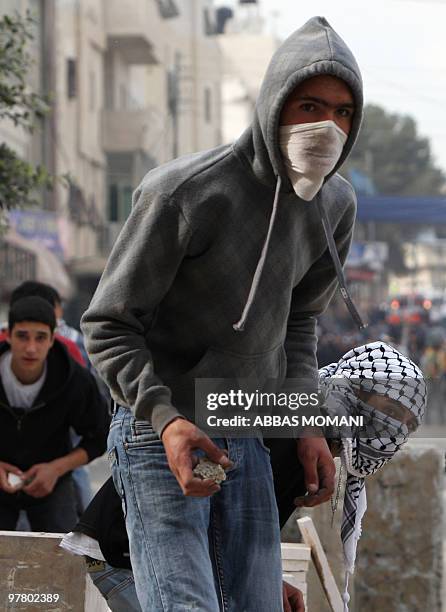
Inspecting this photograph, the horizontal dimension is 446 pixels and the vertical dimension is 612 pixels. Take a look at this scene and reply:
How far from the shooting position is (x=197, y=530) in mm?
2875

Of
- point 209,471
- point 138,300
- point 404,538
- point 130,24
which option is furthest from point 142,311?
point 130,24

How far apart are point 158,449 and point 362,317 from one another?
532 millimetres

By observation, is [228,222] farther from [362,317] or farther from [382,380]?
[382,380]

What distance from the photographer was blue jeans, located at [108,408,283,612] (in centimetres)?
284

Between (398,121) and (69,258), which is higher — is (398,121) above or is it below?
above

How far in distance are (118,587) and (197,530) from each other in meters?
0.49

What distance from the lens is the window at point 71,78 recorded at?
33.5m

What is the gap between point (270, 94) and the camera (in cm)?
284

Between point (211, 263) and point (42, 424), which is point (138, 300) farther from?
point (42, 424)

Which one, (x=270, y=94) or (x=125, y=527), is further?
(x=125, y=527)

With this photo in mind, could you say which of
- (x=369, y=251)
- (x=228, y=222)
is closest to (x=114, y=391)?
(x=228, y=222)

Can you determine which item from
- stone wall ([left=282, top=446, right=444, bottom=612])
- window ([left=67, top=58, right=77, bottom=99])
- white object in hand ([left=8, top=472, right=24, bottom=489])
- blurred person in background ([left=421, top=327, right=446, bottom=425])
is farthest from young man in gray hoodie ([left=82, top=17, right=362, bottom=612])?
window ([left=67, top=58, right=77, bottom=99])

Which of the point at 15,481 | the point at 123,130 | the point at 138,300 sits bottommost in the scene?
the point at 15,481

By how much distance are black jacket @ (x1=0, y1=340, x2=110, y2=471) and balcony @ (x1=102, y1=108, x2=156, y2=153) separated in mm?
31849
